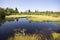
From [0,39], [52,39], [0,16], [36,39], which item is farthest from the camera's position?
[0,16]

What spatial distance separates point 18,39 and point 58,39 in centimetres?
475

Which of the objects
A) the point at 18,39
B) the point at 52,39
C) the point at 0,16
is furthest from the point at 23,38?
the point at 0,16

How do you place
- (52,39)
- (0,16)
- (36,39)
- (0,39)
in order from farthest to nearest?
(0,16) → (0,39) → (52,39) → (36,39)

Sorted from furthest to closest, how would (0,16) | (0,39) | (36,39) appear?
(0,16), (0,39), (36,39)

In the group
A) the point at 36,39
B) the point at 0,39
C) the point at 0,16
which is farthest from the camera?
the point at 0,16

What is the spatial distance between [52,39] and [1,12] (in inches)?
1853

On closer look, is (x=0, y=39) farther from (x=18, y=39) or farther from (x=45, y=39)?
(x=45, y=39)

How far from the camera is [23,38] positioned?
12750 millimetres

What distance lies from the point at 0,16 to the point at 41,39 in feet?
148

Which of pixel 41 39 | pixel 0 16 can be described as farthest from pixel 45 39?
pixel 0 16

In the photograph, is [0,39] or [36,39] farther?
[0,39]

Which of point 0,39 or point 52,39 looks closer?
point 52,39

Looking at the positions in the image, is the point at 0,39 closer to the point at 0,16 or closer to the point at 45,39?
the point at 45,39

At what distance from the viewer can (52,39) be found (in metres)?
13.1
